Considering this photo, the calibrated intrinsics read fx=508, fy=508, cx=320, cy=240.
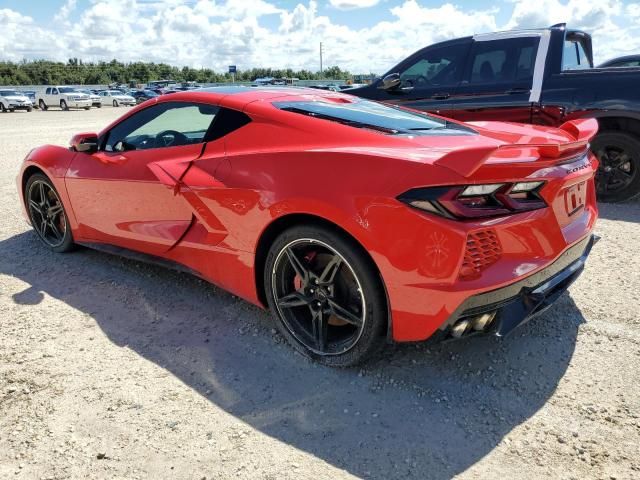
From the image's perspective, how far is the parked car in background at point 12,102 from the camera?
32844 millimetres

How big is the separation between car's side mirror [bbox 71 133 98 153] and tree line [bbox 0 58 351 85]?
71.4 m

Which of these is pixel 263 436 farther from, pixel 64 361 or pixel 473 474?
pixel 64 361

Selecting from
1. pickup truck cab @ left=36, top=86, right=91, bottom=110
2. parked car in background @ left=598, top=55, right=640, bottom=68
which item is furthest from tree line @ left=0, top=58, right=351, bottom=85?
parked car in background @ left=598, top=55, right=640, bottom=68

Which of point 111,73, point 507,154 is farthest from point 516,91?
point 111,73

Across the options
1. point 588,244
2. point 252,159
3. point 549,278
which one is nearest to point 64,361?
point 252,159

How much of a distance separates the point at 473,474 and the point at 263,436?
88cm

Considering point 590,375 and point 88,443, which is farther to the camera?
point 590,375

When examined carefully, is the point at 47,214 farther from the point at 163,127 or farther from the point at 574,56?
the point at 574,56

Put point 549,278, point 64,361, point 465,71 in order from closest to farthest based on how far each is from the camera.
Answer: point 549,278 < point 64,361 < point 465,71

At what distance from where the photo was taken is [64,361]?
281 centimetres

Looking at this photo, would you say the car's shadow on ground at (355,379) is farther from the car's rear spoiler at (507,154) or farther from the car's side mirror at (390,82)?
the car's side mirror at (390,82)

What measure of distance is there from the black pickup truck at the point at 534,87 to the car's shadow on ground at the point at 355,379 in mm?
3107

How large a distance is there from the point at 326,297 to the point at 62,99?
1531 inches

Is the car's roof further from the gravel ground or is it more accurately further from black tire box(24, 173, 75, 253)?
black tire box(24, 173, 75, 253)
